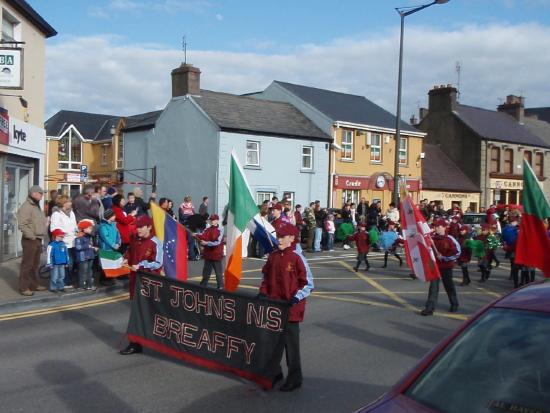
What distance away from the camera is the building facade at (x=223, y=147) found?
29.1m

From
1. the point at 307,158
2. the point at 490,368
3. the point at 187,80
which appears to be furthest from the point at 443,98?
the point at 490,368

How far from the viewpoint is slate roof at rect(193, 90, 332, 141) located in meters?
29.6

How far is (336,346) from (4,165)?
1105cm

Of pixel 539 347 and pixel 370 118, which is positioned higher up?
pixel 370 118

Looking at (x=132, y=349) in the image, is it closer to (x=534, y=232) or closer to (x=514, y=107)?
(x=534, y=232)

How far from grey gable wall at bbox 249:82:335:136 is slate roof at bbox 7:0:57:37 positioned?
17221mm

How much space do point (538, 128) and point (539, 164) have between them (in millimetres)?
4805

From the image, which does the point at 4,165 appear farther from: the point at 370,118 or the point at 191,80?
the point at 370,118

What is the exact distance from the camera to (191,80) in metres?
30.5

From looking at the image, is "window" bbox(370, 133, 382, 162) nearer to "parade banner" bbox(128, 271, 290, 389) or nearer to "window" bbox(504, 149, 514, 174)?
"window" bbox(504, 149, 514, 174)

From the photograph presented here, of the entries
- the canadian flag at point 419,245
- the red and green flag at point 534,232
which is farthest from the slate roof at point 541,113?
the red and green flag at point 534,232

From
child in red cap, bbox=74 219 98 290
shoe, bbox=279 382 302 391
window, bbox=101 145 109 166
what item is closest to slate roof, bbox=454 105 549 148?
window, bbox=101 145 109 166

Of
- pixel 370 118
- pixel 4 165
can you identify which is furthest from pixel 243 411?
pixel 370 118

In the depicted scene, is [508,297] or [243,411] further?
[243,411]
